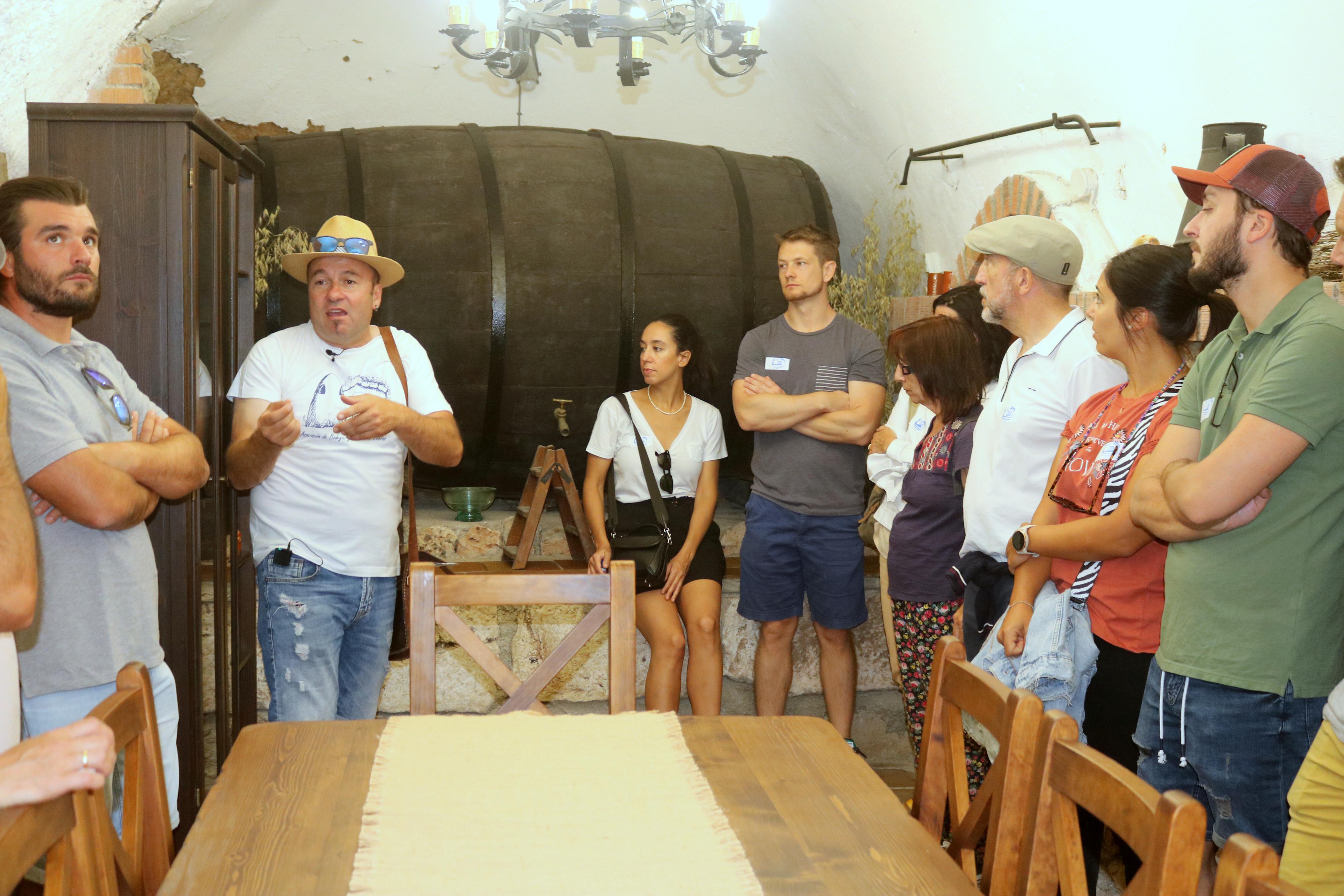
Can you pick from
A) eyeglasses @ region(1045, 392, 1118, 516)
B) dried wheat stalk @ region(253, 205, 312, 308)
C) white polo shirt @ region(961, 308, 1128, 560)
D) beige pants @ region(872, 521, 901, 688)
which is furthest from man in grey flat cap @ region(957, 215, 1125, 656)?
dried wheat stalk @ region(253, 205, 312, 308)

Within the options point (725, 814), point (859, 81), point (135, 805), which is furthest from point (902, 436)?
point (135, 805)

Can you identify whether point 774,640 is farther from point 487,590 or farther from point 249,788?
point 249,788

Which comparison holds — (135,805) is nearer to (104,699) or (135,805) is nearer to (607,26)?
(104,699)

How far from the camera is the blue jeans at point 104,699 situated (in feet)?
6.48

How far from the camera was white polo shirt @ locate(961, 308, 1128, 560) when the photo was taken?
2.42 m

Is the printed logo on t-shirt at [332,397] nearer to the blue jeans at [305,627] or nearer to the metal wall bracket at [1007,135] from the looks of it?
the blue jeans at [305,627]

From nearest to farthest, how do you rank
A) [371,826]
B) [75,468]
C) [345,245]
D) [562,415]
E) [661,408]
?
[371,826]
[75,468]
[345,245]
[661,408]
[562,415]

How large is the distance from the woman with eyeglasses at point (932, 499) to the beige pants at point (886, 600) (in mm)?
387

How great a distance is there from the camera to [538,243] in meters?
3.91

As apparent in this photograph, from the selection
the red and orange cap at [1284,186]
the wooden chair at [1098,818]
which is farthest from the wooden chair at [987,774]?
the red and orange cap at [1284,186]

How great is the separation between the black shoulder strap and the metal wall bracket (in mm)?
1584

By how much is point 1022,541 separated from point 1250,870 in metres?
1.37

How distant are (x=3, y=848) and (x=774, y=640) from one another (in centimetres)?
274

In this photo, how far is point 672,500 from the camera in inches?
141
